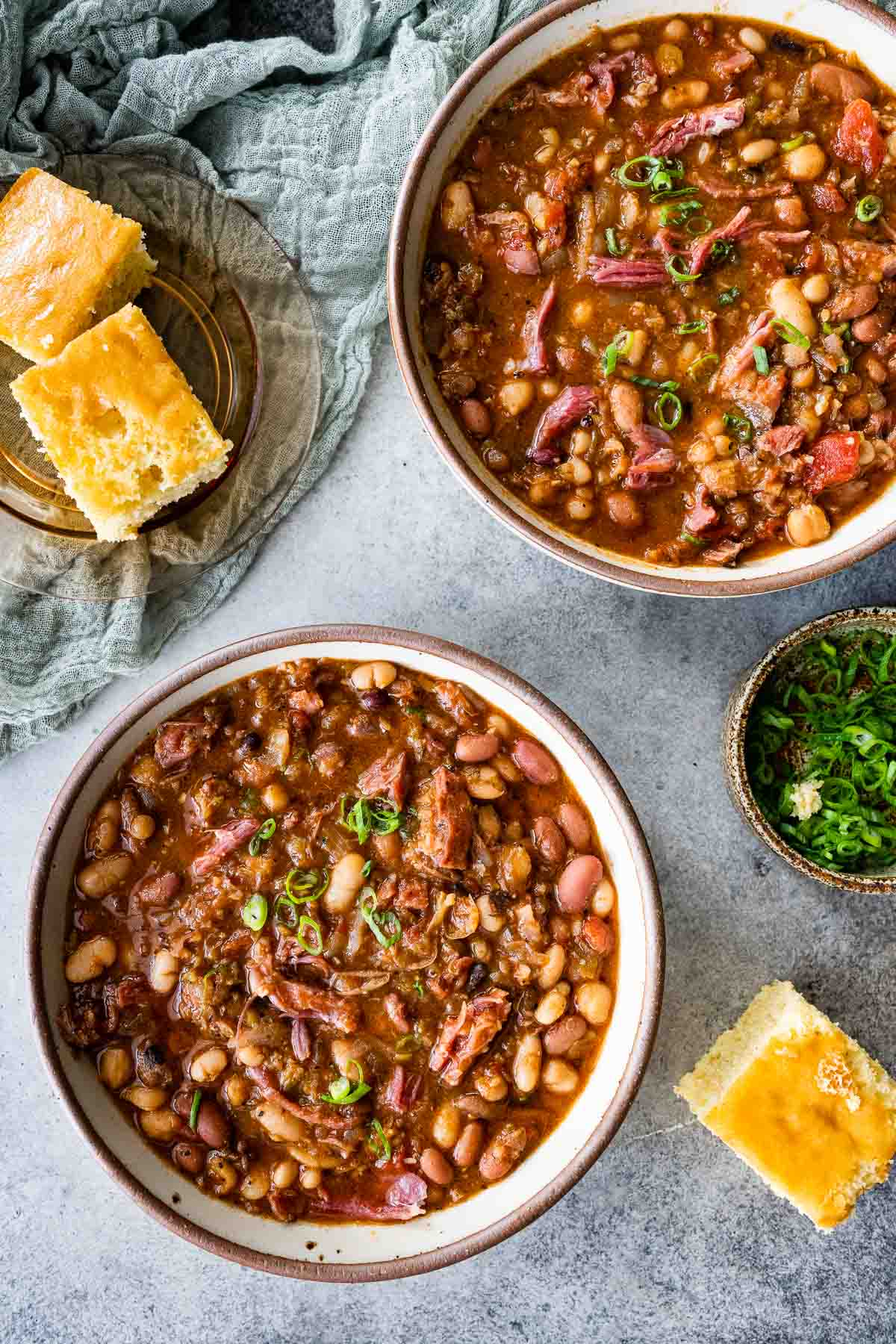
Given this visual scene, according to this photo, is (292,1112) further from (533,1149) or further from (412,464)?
(412,464)

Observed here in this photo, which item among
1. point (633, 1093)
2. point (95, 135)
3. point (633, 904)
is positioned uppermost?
point (95, 135)

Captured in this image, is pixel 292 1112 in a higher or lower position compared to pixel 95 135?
lower

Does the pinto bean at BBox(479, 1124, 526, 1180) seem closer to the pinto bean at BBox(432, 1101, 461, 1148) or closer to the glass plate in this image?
the pinto bean at BBox(432, 1101, 461, 1148)

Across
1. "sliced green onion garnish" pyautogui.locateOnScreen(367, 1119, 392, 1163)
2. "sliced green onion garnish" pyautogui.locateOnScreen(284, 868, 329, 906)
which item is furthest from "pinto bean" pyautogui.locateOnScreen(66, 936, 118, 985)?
"sliced green onion garnish" pyautogui.locateOnScreen(367, 1119, 392, 1163)

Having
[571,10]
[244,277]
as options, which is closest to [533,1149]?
[244,277]

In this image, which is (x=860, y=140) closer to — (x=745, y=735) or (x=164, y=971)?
(x=745, y=735)

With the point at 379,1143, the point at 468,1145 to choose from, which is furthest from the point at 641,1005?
the point at 379,1143

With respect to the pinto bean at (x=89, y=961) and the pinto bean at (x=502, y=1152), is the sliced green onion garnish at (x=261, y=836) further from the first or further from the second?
the pinto bean at (x=502, y=1152)
